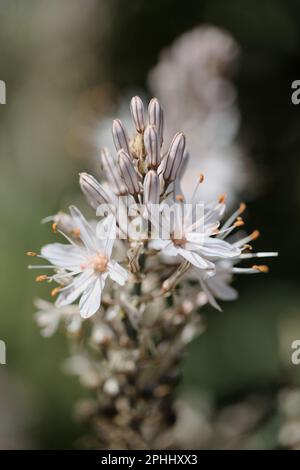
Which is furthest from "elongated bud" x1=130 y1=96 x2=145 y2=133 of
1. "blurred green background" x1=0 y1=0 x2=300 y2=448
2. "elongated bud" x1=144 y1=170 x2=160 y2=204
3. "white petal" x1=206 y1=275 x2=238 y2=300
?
"blurred green background" x1=0 y1=0 x2=300 y2=448

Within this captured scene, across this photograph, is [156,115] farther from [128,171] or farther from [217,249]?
[217,249]

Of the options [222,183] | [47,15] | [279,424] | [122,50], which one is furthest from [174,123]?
[279,424]

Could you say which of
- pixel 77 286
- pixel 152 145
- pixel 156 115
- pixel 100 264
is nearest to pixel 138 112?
pixel 156 115

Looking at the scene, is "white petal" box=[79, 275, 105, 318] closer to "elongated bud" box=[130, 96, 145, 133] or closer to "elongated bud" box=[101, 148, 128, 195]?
"elongated bud" box=[101, 148, 128, 195]

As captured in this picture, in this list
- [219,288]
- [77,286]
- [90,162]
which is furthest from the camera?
[90,162]

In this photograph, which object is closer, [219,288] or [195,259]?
[195,259]

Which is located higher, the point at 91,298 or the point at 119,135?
the point at 119,135

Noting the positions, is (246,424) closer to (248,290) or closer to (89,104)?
(248,290)
